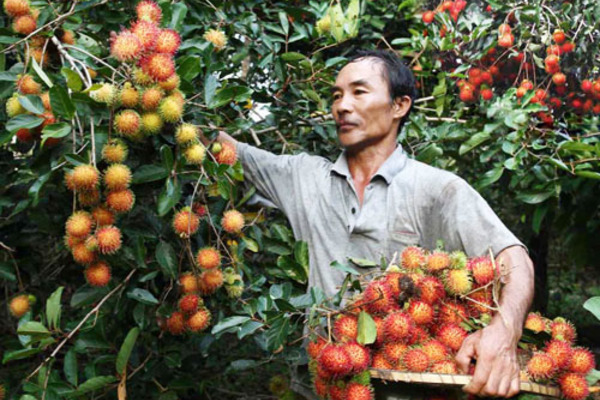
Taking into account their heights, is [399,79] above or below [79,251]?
above

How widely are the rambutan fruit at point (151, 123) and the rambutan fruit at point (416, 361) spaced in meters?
0.67

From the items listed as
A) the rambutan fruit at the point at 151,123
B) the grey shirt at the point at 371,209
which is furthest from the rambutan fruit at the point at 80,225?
the grey shirt at the point at 371,209

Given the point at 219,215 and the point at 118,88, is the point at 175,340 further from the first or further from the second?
the point at 118,88

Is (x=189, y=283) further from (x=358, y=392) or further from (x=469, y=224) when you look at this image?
(x=469, y=224)

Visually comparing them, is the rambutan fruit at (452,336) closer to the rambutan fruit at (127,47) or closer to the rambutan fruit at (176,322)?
the rambutan fruit at (176,322)

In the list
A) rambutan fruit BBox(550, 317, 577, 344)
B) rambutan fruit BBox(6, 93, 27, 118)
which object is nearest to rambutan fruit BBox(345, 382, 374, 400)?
rambutan fruit BBox(550, 317, 577, 344)

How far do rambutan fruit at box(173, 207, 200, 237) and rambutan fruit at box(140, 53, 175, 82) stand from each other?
288mm

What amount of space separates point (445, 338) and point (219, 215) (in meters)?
0.67

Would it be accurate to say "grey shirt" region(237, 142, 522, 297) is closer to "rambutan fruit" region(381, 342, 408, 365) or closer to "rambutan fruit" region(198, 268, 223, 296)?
"rambutan fruit" region(198, 268, 223, 296)

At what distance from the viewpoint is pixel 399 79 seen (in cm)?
175

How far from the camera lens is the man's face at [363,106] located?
1.66 m

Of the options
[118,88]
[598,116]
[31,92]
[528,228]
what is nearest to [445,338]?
[118,88]

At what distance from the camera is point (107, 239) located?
1.26 meters

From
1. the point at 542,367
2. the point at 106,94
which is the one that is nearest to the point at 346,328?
the point at 542,367
